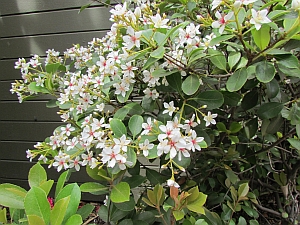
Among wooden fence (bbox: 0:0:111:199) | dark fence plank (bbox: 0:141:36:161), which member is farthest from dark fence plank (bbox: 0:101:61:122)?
dark fence plank (bbox: 0:141:36:161)

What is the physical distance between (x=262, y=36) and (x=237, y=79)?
12cm

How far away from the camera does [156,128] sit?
67cm

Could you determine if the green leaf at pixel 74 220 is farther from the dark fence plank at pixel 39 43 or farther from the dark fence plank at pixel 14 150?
the dark fence plank at pixel 14 150

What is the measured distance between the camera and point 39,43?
220 cm

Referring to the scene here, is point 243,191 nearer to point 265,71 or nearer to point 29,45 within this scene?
point 265,71

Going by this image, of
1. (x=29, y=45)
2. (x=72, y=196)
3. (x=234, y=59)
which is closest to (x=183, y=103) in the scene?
(x=234, y=59)

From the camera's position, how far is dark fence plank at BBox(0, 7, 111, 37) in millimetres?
2014

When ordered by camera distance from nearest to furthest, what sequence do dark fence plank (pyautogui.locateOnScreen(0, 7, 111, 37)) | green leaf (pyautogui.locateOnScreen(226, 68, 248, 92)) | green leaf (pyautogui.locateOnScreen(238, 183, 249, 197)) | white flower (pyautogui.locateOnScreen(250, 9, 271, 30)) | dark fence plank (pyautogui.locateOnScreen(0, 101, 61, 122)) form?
white flower (pyautogui.locateOnScreen(250, 9, 271, 30)) → green leaf (pyautogui.locateOnScreen(226, 68, 248, 92)) → green leaf (pyautogui.locateOnScreen(238, 183, 249, 197)) → dark fence plank (pyautogui.locateOnScreen(0, 7, 111, 37)) → dark fence plank (pyautogui.locateOnScreen(0, 101, 61, 122))

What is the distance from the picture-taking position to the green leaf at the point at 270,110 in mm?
784

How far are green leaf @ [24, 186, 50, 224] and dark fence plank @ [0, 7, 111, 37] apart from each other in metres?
1.69

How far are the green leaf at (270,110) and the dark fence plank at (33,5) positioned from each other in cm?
172

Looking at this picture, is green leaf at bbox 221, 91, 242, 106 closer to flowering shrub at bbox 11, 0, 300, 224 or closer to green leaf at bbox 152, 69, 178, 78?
flowering shrub at bbox 11, 0, 300, 224

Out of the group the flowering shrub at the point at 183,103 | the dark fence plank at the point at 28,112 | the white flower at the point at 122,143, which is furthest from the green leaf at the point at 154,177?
the dark fence plank at the point at 28,112

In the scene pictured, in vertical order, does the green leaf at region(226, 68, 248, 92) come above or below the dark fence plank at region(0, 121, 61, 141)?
above
